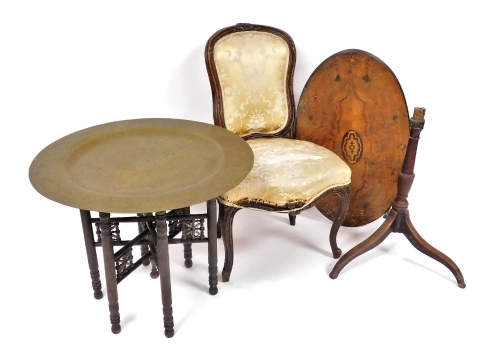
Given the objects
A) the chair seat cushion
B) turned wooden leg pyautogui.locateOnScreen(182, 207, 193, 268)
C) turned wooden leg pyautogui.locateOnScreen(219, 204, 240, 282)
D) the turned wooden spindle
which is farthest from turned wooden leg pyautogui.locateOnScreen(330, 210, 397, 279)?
turned wooden leg pyautogui.locateOnScreen(182, 207, 193, 268)

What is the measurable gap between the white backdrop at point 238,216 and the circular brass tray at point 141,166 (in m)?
0.50

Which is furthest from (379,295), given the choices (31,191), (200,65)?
(31,191)

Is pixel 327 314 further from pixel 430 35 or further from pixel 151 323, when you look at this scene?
pixel 430 35

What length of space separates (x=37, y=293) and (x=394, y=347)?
1.60 metres

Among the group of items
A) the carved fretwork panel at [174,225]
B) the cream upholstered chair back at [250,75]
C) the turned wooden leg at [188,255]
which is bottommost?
the turned wooden leg at [188,255]

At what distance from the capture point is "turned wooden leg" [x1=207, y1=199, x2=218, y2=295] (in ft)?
6.87

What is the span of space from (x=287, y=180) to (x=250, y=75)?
659 mm

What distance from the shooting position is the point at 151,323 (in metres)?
2.16

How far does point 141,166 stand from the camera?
194cm

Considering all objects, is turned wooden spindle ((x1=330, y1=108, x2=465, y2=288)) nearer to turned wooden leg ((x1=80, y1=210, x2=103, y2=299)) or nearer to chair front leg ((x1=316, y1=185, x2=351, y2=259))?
chair front leg ((x1=316, y1=185, x2=351, y2=259))

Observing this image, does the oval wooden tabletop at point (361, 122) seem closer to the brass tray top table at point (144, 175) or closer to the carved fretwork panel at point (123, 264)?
the brass tray top table at point (144, 175)

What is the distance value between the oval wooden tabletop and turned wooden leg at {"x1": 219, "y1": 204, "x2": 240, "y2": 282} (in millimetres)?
685

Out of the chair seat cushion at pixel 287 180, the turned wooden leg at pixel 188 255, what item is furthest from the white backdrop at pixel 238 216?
the chair seat cushion at pixel 287 180

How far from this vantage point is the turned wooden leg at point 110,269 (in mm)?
1861
